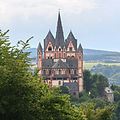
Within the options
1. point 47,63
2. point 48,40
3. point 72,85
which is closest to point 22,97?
point 72,85

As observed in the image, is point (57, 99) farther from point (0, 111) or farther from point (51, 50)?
point (51, 50)

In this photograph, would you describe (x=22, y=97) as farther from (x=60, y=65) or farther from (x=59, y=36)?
(x=59, y=36)

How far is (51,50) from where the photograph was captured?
131625 mm

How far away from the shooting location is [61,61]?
12719cm

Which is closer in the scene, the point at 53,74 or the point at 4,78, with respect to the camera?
the point at 4,78

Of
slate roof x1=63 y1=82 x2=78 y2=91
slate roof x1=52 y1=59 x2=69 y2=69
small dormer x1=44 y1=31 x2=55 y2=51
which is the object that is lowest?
slate roof x1=63 y1=82 x2=78 y2=91

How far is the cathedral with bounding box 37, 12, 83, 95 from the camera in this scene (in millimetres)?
124812

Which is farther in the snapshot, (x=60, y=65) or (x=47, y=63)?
(x=47, y=63)

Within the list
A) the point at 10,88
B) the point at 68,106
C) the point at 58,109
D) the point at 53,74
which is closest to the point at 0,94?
the point at 10,88

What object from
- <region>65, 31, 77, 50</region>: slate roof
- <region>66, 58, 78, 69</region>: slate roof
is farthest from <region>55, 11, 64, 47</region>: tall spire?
<region>66, 58, 78, 69</region>: slate roof

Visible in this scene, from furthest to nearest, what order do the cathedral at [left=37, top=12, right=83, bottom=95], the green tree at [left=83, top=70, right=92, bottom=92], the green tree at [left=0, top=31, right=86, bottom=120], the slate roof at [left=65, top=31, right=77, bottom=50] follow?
the slate roof at [left=65, top=31, right=77, bottom=50] < the green tree at [left=83, top=70, right=92, bottom=92] < the cathedral at [left=37, top=12, right=83, bottom=95] < the green tree at [left=0, top=31, right=86, bottom=120]

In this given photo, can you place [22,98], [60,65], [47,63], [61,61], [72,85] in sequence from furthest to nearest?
1. [47,63]
2. [61,61]
3. [60,65]
4. [72,85]
5. [22,98]

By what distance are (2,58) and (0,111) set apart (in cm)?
755

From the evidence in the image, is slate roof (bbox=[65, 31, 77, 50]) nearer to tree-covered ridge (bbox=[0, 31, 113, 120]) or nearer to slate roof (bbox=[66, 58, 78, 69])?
slate roof (bbox=[66, 58, 78, 69])
